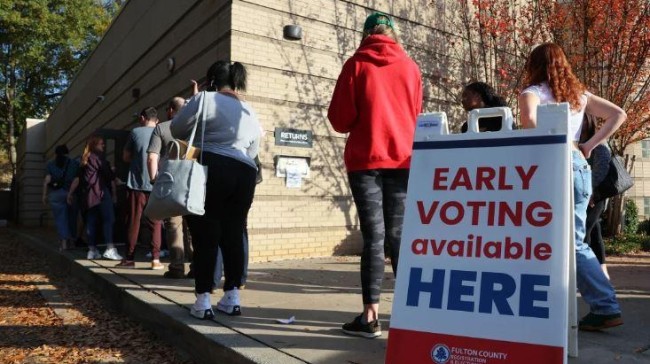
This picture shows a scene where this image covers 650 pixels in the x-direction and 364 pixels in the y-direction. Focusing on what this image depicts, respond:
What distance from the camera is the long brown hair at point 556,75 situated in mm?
3311

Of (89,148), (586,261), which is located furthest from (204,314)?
(89,148)

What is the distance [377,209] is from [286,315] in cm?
118

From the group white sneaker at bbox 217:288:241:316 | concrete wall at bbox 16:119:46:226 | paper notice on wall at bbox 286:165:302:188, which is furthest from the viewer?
concrete wall at bbox 16:119:46:226

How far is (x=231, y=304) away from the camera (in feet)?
12.7

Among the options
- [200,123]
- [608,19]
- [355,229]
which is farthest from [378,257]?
[608,19]

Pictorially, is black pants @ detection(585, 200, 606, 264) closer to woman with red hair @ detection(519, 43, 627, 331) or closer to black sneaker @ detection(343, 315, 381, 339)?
woman with red hair @ detection(519, 43, 627, 331)

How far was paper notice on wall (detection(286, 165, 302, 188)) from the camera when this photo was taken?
7.46 metres

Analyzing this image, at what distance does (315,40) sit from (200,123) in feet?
14.4

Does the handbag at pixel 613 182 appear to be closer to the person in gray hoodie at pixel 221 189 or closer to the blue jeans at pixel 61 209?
the person in gray hoodie at pixel 221 189

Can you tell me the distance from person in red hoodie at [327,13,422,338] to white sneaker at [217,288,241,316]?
2.98 ft

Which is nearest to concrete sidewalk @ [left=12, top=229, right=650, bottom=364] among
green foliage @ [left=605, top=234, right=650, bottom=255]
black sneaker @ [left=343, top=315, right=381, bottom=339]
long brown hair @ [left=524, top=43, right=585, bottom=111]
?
black sneaker @ [left=343, top=315, right=381, bottom=339]

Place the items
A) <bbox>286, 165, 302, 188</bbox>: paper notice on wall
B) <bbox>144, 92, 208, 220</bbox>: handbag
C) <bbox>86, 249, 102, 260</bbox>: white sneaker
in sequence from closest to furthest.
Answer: <bbox>144, 92, 208, 220</bbox>: handbag
<bbox>86, 249, 102, 260</bbox>: white sneaker
<bbox>286, 165, 302, 188</bbox>: paper notice on wall

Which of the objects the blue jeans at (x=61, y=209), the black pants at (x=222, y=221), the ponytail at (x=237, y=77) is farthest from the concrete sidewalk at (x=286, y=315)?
the blue jeans at (x=61, y=209)

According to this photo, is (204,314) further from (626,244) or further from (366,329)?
(626,244)
